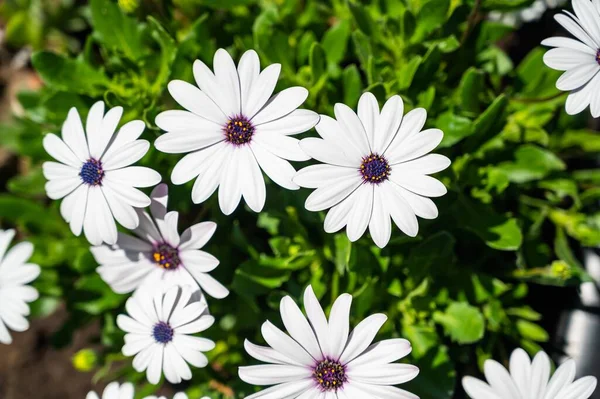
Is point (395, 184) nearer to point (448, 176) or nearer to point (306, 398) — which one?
point (448, 176)

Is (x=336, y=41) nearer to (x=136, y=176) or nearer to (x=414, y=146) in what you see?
(x=414, y=146)

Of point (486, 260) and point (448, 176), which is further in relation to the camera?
point (486, 260)

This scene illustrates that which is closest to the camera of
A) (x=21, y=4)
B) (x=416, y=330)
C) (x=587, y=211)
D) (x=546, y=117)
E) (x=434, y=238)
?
(x=434, y=238)

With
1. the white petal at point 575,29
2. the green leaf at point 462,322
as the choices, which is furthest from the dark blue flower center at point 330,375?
the white petal at point 575,29

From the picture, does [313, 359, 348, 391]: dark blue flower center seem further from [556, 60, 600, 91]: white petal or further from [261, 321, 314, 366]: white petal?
[556, 60, 600, 91]: white petal

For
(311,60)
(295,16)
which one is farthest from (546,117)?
(295,16)

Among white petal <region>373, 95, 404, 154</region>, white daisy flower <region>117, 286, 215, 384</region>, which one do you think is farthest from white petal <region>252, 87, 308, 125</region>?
white daisy flower <region>117, 286, 215, 384</region>
